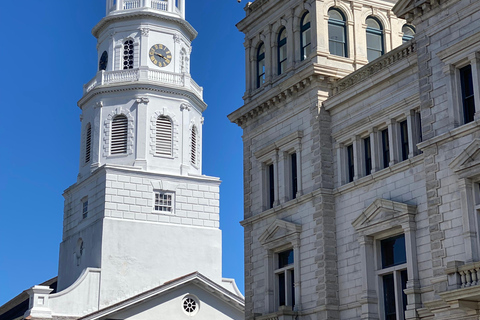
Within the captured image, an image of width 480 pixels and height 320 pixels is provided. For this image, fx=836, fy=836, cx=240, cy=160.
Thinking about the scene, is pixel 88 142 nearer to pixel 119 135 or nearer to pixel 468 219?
pixel 119 135

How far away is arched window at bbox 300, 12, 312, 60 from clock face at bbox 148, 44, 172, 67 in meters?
26.6

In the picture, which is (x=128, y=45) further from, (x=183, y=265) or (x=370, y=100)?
(x=370, y=100)

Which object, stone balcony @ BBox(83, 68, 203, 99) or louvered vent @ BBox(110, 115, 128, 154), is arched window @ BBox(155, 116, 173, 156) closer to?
louvered vent @ BBox(110, 115, 128, 154)

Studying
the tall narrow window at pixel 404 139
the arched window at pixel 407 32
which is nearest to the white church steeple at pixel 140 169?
the arched window at pixel 407 32

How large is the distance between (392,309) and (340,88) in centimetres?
950

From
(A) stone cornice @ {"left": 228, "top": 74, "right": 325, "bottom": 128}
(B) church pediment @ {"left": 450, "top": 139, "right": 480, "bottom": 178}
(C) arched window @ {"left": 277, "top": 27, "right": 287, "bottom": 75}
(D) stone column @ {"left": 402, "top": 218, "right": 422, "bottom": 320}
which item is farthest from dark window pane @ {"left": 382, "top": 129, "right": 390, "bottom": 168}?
(C) arched window @ {"left": 277, "top": 27, "right": 287, "bottom": 75}

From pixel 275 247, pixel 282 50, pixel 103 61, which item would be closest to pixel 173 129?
pixel 103 61

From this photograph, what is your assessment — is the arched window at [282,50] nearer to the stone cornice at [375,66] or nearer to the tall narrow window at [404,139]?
the stone cornice at [375,66]

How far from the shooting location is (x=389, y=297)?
3067 centimetres

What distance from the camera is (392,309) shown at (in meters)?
30.5

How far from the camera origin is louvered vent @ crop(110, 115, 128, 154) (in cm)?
5978

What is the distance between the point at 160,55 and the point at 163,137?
21.3ft

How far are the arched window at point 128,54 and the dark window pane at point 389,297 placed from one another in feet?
118

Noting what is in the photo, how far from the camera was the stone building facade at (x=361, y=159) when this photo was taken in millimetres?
26188
